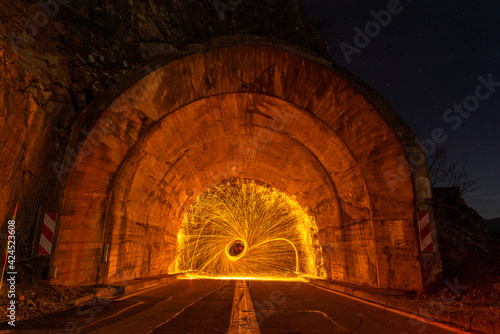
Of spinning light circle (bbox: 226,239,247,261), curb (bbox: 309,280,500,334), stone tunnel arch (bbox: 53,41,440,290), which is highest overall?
A: stone tunnel arch (bbox: 53,41,440,290)

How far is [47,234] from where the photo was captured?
21.5ft

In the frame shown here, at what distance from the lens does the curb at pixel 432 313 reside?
417 centimetres

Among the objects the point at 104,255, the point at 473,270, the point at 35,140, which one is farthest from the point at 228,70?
the point at 473,270

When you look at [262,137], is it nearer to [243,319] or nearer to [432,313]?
[243,319]

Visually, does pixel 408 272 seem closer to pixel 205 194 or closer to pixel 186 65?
pixel 186 65

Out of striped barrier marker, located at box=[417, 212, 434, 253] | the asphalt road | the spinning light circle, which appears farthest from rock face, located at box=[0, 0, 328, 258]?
the spinning light circle

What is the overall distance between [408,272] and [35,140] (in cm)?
937

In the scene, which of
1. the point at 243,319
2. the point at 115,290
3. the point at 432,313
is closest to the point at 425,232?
the point at 432,313

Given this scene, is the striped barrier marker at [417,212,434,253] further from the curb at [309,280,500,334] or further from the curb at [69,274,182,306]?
the curb at [69,274,182,306]

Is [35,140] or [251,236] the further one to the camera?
[251,236]

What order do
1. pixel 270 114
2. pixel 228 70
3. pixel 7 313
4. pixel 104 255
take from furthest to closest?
1. pixel 270 114
2. pixel 228 70
3. pixel 104 255
4. pixel 7 313

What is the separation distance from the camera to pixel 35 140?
21.9 ft

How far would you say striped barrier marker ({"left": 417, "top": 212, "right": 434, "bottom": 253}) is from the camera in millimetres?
6922

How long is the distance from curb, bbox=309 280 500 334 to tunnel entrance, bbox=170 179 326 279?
751 centimetres
